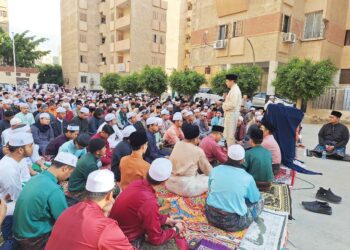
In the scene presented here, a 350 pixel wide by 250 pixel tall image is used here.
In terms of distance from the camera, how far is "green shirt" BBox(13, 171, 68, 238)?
2.17 metres

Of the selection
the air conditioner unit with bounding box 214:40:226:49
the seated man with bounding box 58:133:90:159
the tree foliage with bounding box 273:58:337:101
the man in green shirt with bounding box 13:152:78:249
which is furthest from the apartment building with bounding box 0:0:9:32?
the man in green shirt with bounding box 13:152:78:249

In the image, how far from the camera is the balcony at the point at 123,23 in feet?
99.3

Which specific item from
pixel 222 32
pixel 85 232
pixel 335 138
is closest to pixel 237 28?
pixel 222 32

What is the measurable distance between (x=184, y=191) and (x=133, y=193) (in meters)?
1.82

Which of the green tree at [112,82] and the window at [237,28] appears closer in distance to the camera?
the window at [237,28]

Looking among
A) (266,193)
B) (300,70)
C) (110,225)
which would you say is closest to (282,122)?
(266,193)

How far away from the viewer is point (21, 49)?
35.3 metres

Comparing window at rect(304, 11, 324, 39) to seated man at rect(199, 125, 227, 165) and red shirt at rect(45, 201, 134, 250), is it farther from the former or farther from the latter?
red shirt at rect(45, 201, 134, 250)

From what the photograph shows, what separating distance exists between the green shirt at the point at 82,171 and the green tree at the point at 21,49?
125 ft

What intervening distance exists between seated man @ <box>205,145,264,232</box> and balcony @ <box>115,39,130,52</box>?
97.5 ft

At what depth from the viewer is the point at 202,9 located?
24.4m

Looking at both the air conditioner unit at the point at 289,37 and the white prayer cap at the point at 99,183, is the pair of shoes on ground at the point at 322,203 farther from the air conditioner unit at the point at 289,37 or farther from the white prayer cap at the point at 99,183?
the air conditioner unit at the point at 289,37

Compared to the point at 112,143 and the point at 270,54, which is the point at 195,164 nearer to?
the point at 112,143

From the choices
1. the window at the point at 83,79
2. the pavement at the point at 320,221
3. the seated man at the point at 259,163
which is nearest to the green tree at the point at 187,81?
the pavement at the point at 320,221
